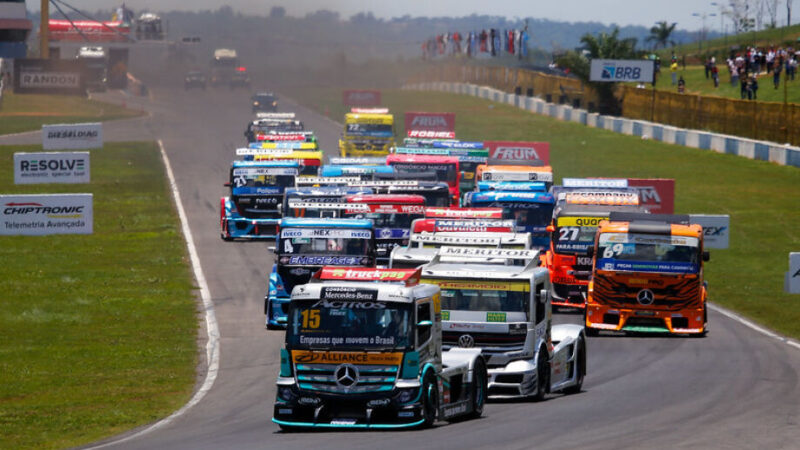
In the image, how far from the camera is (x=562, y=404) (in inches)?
878

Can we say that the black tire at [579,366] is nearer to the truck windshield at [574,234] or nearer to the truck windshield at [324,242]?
the truck windshield at [324,242]

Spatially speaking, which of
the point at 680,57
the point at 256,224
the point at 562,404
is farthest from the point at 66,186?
the point at 680,57

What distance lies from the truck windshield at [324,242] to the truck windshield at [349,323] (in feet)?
40.8

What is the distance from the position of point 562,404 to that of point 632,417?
172 cm

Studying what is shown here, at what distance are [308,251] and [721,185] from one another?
38808mm

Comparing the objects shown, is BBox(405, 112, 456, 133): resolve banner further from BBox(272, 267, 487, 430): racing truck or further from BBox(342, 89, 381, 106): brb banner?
BBox(272, 267, 487, 430): racing truck

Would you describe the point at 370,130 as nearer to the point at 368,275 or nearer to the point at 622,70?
the point at 622,70

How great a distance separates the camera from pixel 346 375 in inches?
738

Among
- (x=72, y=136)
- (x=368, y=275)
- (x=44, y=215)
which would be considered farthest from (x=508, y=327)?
(x=72, y=136)

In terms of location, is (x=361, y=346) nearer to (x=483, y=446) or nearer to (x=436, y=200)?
(x=483, y=446)

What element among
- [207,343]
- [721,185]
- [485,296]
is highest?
[485,296]

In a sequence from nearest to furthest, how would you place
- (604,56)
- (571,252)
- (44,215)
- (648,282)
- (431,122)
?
(648,282)
(571,252)
(44,215)
(431,122)
(604,56)

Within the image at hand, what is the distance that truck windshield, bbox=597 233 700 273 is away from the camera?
100 feet

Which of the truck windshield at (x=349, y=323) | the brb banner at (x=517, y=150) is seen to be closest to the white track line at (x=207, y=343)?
the truck windshield at (x=349, y=323)
